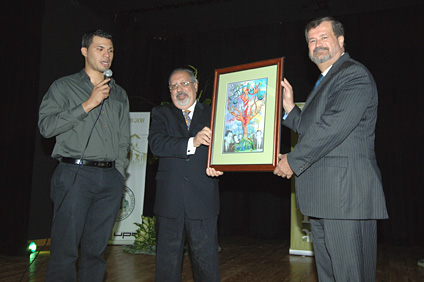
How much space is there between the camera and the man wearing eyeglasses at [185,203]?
6.99 ft

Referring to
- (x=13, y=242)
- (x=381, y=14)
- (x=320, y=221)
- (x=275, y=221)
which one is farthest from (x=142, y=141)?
(x=381, y=14)

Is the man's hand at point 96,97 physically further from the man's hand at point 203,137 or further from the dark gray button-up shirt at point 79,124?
the man's hand at point 203,137

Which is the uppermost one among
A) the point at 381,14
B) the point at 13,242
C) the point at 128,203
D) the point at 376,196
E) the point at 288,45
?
the point at 381,14

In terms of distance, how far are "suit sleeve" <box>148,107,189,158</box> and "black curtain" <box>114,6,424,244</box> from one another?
9.63ft

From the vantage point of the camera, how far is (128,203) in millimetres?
5250

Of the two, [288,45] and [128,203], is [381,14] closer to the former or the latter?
[288,45]

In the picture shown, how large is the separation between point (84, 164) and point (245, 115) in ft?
3.28


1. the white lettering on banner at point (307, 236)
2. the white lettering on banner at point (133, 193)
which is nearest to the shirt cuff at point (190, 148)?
the white lettering on banner at point (307, 236)

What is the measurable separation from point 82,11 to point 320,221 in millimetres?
5455

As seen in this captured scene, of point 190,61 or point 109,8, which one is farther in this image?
point 190,61

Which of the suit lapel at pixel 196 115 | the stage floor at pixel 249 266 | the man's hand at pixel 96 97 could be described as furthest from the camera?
the stage floor at pixel 249 266

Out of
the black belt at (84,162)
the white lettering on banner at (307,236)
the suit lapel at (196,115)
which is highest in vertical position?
the suit lapel at (196,115)

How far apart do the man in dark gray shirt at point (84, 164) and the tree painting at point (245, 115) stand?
2.47 feet

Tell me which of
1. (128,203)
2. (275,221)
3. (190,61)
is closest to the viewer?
(128,203)
